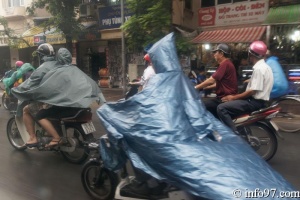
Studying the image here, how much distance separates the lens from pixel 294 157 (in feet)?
16.8

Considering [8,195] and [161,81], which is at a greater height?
[161,81]

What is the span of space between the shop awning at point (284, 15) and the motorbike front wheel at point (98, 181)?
31.0 ft

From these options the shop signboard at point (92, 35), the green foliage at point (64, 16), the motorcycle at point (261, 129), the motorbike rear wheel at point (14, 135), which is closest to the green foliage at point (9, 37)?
the shop signboard at point (92, 35)

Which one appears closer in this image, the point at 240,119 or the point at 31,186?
the point at 31,186

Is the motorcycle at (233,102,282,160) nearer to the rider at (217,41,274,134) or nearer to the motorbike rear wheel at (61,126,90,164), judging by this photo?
the rider at (217,41,274,134)

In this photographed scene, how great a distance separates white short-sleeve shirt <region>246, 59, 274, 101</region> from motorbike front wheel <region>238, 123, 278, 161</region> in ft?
1.64

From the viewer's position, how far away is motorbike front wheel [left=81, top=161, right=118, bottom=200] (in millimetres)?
3473

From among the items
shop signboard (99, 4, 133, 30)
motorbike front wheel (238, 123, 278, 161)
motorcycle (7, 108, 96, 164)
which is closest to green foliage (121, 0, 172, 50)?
motorcycle (7, 108, 96, 164)

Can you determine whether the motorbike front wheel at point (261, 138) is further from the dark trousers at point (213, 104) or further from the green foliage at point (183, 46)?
the green foliage at point (183, 46)

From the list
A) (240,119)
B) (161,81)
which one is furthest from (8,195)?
(240,119)

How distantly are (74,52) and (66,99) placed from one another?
48.6 ft

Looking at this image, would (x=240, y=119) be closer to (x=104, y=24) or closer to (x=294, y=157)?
(x=294, y=157)

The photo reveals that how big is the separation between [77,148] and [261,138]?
283 cm

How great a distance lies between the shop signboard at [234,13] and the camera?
12.9 m
